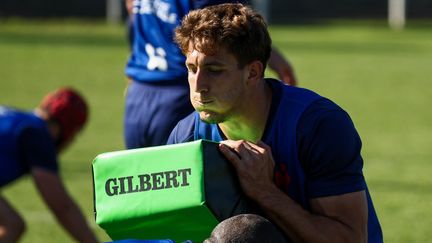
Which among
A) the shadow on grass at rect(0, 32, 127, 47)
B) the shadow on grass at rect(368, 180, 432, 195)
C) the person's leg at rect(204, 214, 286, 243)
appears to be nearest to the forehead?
the person's leg at rect(204, 214, 286, 243)

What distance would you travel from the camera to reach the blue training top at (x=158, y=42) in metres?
6.41

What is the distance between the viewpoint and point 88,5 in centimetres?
3136

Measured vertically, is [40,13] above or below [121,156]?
below

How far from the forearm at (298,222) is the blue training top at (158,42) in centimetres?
249

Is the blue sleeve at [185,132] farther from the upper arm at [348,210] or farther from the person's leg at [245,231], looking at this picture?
the person's leg at [245,231]

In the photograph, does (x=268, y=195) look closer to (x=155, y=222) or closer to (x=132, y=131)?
(x=155, y=222)

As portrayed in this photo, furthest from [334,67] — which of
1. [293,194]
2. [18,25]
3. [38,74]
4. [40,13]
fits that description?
[293,194]

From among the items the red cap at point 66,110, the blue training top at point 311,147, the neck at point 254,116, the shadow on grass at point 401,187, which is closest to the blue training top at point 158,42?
the red cap at point 66,110

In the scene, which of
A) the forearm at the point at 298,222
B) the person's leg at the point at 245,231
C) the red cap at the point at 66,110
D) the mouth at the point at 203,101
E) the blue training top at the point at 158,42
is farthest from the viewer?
the red cap at the point at 66,110

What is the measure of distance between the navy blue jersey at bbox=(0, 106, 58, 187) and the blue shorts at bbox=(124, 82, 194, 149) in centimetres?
54

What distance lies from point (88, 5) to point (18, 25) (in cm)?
342

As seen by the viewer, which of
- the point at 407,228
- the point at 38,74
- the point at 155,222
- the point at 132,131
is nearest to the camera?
the point at 155,222

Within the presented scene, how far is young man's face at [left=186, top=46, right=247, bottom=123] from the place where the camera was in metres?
4.06

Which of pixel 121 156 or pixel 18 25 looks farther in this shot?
pixel 18 25
